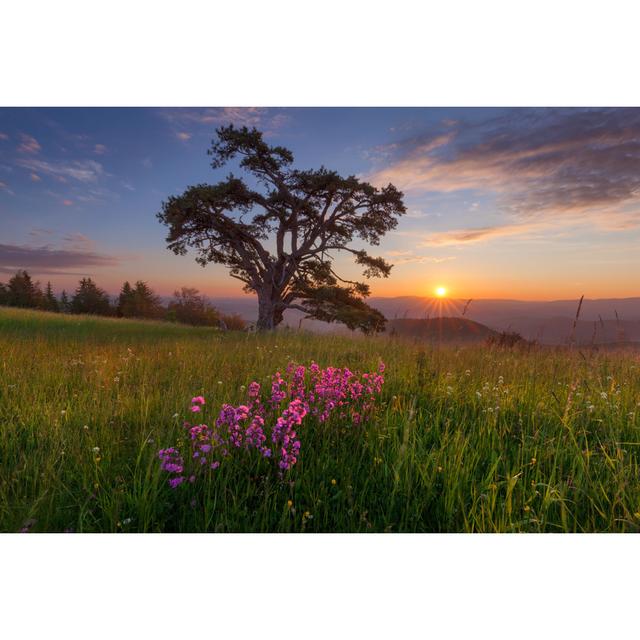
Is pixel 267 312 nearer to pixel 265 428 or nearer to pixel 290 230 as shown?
pixel 290 230

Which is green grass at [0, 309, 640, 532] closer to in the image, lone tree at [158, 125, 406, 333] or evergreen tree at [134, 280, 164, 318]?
lone tree at [158, 125, 406, 333]

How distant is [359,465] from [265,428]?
30.3 inches

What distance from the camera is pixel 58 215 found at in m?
5.48

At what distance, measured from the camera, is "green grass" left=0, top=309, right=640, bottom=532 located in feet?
6.91

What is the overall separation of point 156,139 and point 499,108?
4403 millimetres

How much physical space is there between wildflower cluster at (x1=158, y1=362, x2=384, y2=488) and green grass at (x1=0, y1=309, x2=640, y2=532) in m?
0.10

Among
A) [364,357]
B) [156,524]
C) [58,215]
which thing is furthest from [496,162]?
[58,215]

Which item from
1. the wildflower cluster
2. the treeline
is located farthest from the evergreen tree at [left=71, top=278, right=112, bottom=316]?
the wildflower cluster

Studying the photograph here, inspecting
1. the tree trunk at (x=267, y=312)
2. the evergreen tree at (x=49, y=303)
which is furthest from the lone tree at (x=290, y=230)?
the evergreen tree at (x=49, y=303)

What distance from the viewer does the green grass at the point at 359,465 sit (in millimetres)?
2107

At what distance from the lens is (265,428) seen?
274cm

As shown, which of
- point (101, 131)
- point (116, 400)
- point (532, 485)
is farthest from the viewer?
point (101, 131)

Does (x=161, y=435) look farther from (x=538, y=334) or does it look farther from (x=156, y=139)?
(x=538, y=334)

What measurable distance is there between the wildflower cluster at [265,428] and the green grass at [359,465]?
0.10m
